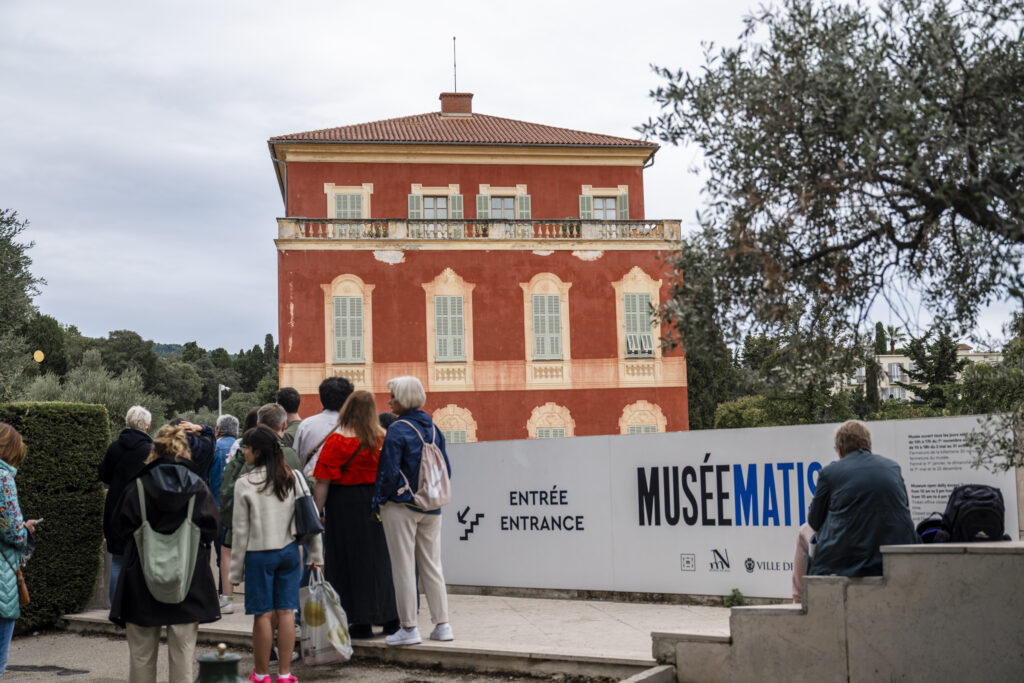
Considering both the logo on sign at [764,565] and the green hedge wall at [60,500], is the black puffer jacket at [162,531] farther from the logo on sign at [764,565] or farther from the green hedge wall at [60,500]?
the logo on sign at [764,565]

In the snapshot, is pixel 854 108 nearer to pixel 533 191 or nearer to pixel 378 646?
pixel 378 646

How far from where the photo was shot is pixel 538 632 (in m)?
7.98

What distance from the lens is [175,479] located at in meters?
5.88

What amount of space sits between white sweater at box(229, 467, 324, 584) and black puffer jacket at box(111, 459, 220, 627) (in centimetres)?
25

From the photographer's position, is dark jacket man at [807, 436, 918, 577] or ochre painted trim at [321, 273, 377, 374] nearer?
dark jacket man at [807, 436, 918, 577]

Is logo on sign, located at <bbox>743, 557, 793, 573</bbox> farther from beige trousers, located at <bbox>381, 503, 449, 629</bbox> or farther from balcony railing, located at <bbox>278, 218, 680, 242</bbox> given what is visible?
balcony railing, located at <bbox>278, 218, 680, 242</bbox>

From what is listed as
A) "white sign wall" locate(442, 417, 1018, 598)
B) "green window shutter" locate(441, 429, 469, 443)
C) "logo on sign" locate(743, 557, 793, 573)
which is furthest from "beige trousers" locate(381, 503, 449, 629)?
"green window shutter" locate(441, 429, 469, 443)

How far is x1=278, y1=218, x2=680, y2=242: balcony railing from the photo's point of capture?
29188mm

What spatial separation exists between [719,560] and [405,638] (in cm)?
348

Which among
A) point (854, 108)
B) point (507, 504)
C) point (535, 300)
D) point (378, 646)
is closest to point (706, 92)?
point (854, 108)

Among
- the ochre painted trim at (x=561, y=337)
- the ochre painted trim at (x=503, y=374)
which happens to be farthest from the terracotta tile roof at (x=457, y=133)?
the ochre painted trim at (x=503, y=374)

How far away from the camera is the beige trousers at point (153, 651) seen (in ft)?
19.0

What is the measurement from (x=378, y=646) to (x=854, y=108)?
5.01m

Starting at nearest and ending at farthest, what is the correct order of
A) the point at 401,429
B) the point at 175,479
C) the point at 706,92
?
the point at 706,92
the point at 175,479
the point at 401,429
